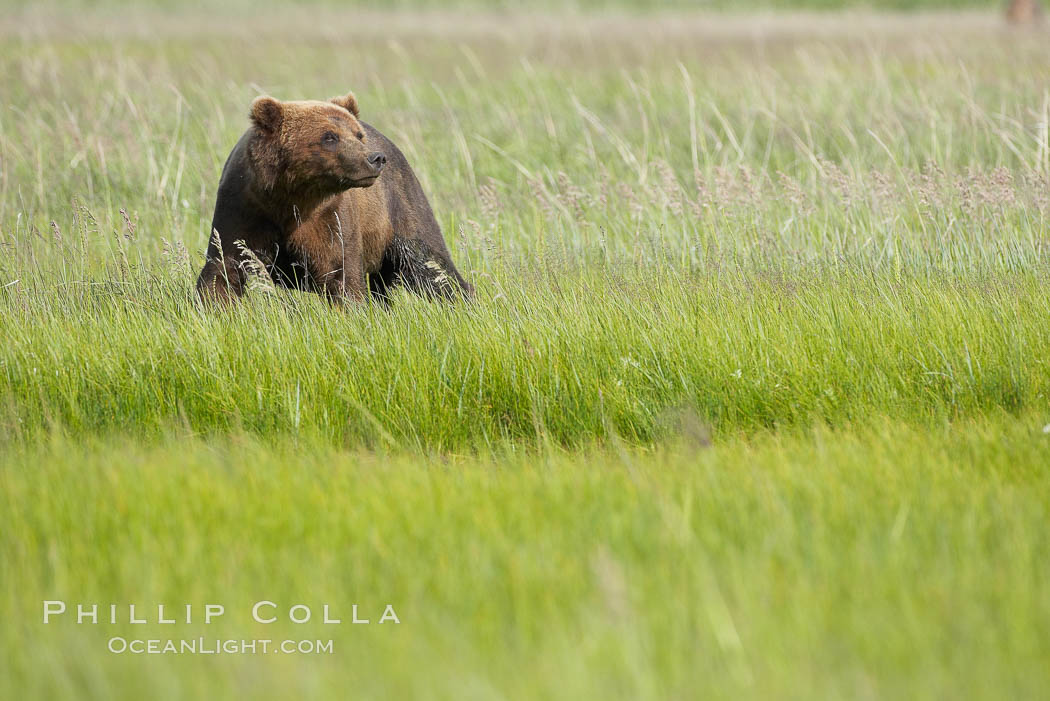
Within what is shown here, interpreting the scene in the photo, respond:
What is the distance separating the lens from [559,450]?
3895mm

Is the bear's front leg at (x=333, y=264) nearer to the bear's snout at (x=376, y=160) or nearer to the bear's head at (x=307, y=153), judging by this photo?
the bear's head at (x=307, y=153)

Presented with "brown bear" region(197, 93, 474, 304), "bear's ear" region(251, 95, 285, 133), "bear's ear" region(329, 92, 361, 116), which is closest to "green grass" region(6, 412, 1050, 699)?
"brown bear" region(197, 93, 474, 304)

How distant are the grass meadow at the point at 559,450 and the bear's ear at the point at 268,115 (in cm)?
79

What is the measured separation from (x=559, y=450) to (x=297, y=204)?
199 centimetres

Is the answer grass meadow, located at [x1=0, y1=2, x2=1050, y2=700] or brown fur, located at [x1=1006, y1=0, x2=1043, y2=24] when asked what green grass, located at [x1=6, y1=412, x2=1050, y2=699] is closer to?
grass meadow, located at [x1=0, y1=2, x2=1050, y2=700]

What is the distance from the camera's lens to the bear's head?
16.5 ft

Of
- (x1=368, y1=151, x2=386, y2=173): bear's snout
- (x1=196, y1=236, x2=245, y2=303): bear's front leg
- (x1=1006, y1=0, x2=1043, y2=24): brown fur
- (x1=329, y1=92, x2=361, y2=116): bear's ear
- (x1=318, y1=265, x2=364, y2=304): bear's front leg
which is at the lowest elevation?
(x1=1006, y1=0, x2=1043, y2=24): brown fur

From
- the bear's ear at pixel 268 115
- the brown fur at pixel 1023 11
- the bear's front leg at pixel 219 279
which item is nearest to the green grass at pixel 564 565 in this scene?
the bear's front leg at pixel 219 279

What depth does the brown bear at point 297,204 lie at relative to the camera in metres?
5.04

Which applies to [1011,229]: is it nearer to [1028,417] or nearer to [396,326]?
[1028,417]

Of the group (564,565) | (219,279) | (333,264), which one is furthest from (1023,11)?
(564,565)

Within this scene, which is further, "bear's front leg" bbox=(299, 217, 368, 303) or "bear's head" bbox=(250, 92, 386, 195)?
"bear's front leg" bbox=(299, 217, 368, 303)

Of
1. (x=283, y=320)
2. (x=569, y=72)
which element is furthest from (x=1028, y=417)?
(x=569, y=72)

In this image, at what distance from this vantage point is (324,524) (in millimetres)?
2900
